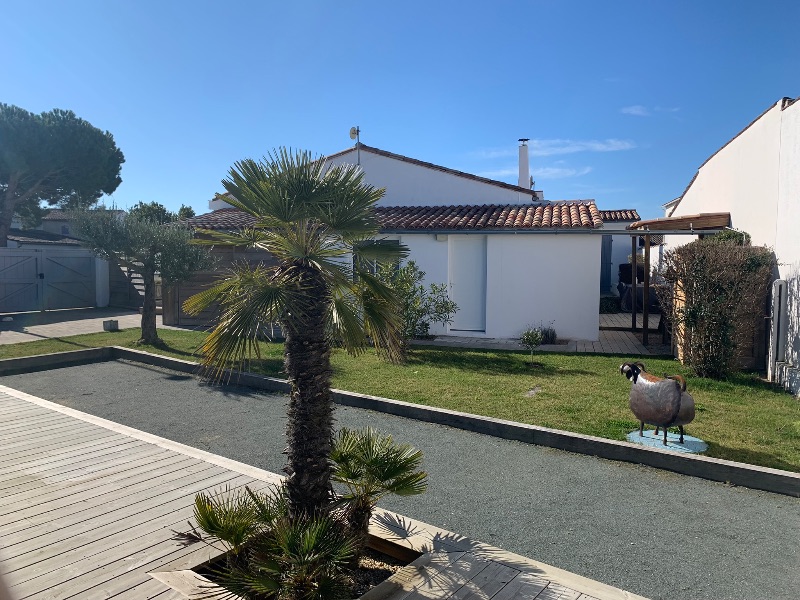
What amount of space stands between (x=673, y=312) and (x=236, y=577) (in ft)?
29.1

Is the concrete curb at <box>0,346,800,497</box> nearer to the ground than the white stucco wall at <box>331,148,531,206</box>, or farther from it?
nearer to the ground

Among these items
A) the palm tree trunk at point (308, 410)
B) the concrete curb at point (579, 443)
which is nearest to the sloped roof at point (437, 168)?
the concrete curb at point (579, 443)

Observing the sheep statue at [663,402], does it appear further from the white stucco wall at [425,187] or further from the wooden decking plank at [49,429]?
the white stucco wall at [425,187]

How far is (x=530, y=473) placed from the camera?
550 centimetres

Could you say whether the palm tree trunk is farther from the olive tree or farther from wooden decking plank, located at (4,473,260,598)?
the olive tree

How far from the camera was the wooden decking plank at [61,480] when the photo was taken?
185 inches

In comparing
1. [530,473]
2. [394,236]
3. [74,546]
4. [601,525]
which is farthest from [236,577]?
[394,236]

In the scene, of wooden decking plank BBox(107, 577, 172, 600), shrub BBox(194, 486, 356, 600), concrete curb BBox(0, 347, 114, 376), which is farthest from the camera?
concrete curb BBox(0, 347, 114, 376)

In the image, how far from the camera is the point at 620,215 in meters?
27.0

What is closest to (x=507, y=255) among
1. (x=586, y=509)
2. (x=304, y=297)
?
(x=586, y=509)

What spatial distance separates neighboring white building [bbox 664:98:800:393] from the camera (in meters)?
8.20

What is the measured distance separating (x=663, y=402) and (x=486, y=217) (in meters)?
9.10

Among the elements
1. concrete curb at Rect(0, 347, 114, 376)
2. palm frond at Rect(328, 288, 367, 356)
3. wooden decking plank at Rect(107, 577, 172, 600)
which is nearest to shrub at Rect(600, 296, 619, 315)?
concrete curb at Rect(0, 347, 114, 376)

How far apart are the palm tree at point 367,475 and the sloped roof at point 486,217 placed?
27.7 feet
